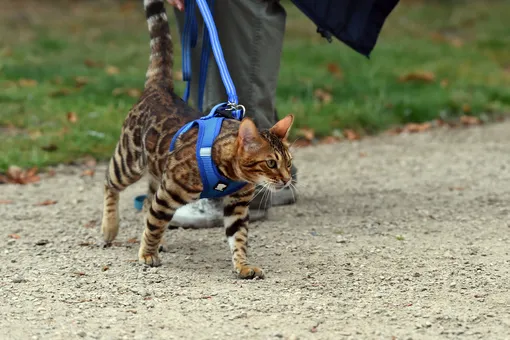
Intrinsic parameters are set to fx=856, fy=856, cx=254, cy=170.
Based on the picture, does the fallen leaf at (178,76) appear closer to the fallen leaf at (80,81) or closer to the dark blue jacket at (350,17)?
the fallen leaf at (80,81)

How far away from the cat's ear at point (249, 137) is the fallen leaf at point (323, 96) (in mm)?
4463

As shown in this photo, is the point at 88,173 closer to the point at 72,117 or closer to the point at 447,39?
the point at 72,117

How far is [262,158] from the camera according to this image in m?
3.67

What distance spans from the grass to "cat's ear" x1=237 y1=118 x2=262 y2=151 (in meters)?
3.01

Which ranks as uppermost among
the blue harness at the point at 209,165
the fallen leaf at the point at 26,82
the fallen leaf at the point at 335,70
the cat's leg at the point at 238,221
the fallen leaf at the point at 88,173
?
the blue harness at the point at 209,165

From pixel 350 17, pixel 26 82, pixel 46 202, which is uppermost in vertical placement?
pixel 350 17

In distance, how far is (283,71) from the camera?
29.9ft

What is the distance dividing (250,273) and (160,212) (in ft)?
1.65

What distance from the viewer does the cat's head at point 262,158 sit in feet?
12.0

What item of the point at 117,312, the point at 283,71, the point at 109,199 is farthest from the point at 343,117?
the point at 117,312

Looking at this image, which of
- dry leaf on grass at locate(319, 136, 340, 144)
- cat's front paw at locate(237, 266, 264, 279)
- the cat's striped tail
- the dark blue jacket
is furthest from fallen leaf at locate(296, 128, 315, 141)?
cat's front paw at locate(237, 266, 264, 279)

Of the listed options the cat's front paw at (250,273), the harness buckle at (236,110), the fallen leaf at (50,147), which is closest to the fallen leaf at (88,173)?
the fallen leaf at (50,147)

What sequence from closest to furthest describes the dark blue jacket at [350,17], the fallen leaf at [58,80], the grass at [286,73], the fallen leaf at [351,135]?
the dark blue jacket at [350,17] → the grass at [286,73] → the fallen leaf at [351,135] → the fallen leaf at [58,80]

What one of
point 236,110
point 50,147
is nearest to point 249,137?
point 236,110
